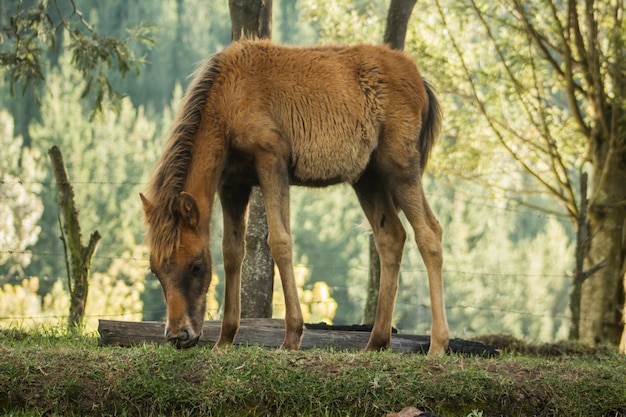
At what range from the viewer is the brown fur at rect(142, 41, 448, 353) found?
678 centimetres

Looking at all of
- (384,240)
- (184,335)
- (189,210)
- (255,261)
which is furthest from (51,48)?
(184,335)

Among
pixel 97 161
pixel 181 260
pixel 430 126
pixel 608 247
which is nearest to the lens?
pixel 181 260

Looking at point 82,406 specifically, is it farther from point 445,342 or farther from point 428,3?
point 428,3

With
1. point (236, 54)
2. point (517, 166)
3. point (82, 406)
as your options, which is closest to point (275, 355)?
point (82, 406)

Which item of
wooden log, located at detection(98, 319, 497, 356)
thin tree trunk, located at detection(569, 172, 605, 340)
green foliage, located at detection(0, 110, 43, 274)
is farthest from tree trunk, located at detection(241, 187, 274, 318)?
green foliage, located at detection(0, 110, 43, 274)

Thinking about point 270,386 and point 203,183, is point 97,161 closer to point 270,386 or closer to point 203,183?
point 203,183

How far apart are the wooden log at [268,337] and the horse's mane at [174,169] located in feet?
3.30

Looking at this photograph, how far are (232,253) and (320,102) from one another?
1.50 m

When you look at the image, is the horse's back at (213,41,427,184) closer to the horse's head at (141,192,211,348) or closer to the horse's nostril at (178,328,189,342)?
the horse's head at (141,192,211,348)

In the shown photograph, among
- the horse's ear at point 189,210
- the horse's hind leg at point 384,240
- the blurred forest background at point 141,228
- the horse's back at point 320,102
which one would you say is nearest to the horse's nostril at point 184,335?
the horse's ear at point 189,210

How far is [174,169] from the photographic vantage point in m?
6.84

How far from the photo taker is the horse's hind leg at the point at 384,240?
308 inches

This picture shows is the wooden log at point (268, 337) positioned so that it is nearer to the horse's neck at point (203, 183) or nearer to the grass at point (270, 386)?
the grass at point (270, 386)

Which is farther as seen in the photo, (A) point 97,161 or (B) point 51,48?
(A) point 97,161
